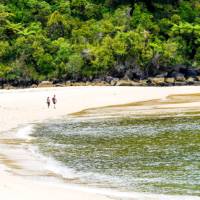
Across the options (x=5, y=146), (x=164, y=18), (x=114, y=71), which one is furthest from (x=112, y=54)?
(x=5, y=146)

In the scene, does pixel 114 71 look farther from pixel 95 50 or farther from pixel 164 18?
pixel 164 18

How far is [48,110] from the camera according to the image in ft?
148

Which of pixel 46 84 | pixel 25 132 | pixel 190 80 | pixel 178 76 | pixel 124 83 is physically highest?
pixel 178 76

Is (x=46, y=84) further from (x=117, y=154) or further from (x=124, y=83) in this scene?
(x=117, y=154)

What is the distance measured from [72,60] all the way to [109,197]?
222 ft

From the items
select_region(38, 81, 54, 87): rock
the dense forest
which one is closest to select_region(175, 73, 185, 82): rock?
the dense forest

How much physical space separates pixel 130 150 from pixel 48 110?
855 inches

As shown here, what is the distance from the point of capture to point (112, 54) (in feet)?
278

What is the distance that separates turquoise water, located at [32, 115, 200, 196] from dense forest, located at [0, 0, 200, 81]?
46944 millimetres

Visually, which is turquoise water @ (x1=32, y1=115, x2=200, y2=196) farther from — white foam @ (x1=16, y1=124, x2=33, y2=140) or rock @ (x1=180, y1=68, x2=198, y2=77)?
rock @ (x1=180, y1=68, x2=198, y2=77)

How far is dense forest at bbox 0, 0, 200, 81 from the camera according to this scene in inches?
3312

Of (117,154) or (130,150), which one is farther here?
(130,150)

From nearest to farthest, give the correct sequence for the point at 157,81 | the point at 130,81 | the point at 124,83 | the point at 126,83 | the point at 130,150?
the point at 130,150 < the point at 124,83 < the point at 126,83 < the point at 130,81 < the point at 157,81

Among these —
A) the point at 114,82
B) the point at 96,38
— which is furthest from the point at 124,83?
the point at 96,38
